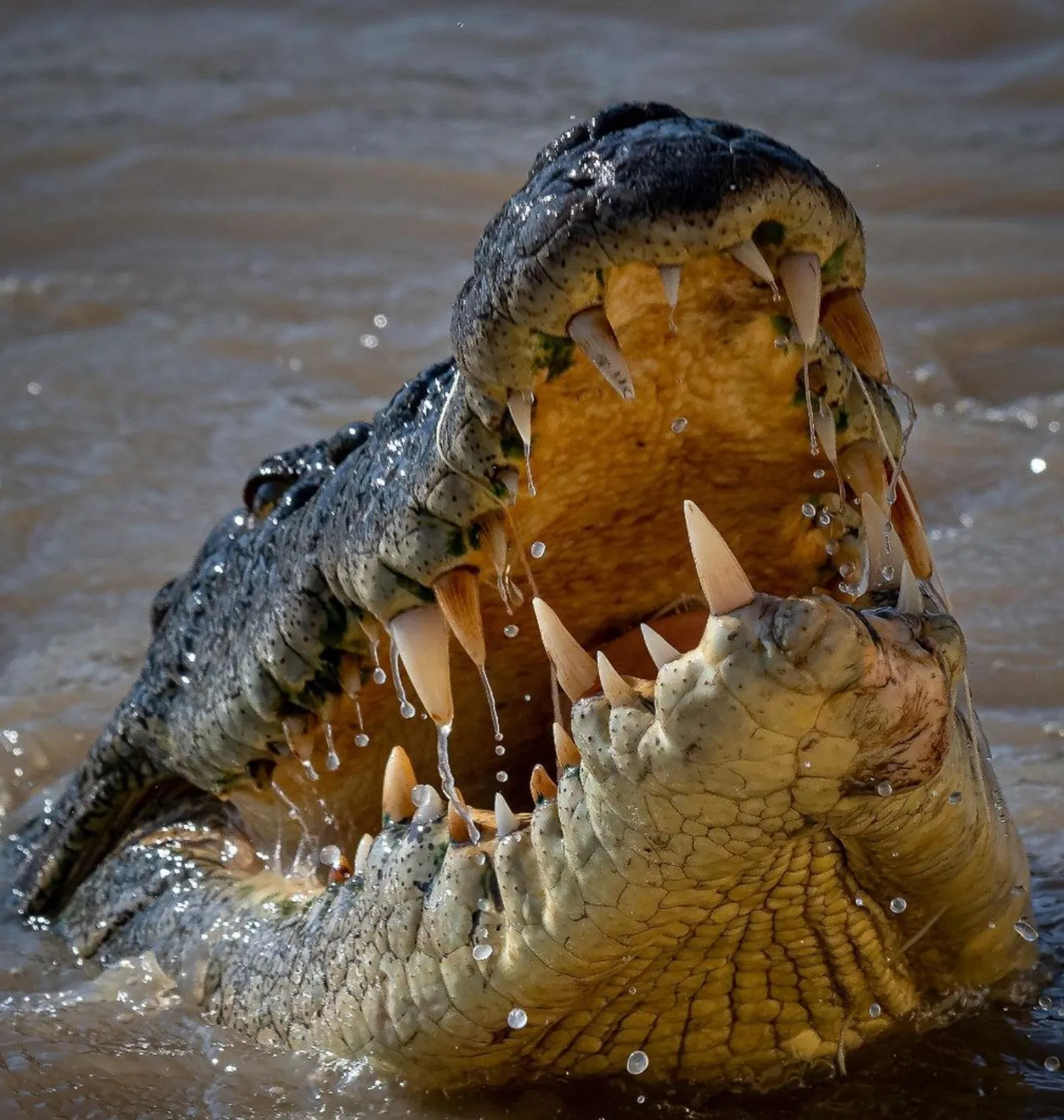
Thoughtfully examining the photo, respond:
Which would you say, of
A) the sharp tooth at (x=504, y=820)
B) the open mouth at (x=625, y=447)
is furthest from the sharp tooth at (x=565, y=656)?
the sharp tooth at (x=504, y=820)

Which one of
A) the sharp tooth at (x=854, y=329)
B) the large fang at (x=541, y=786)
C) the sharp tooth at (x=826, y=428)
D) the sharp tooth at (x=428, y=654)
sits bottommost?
the large fang at (x=541, y=786)

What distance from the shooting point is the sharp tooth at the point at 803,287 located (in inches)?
86.2

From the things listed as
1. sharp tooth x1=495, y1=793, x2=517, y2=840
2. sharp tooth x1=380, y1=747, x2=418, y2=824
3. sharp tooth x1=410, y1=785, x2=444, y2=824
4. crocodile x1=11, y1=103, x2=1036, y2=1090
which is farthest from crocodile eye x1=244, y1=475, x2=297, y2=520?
sharp tooth x1=495, y1=793, x2=517, y2=840

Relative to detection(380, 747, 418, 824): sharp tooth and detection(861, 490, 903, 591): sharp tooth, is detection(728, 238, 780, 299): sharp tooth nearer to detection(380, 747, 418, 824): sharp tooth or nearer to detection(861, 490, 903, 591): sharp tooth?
detection(861, 490, 903, 591): sharp tooth

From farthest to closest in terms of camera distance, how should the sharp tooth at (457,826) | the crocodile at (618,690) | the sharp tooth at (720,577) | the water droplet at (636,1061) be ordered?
the water droplet at (636,1061), the sharp tooth at (457,826), the crocodile at (618,690), the sharp tooth at (720,577)

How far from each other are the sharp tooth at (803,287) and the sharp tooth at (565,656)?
1.60 feet

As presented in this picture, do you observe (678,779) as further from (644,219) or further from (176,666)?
(176,666)

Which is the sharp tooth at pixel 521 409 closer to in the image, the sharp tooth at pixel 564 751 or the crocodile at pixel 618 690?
the crocodile at pixel 618 690

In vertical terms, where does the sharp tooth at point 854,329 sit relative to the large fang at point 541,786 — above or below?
above

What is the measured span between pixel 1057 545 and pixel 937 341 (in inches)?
72.5

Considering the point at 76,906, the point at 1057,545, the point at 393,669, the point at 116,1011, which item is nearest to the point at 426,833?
the point at 393,669

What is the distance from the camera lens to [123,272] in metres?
8.16

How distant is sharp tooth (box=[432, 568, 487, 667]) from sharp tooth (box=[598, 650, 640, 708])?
42cm

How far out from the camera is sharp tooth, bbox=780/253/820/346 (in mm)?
2189
